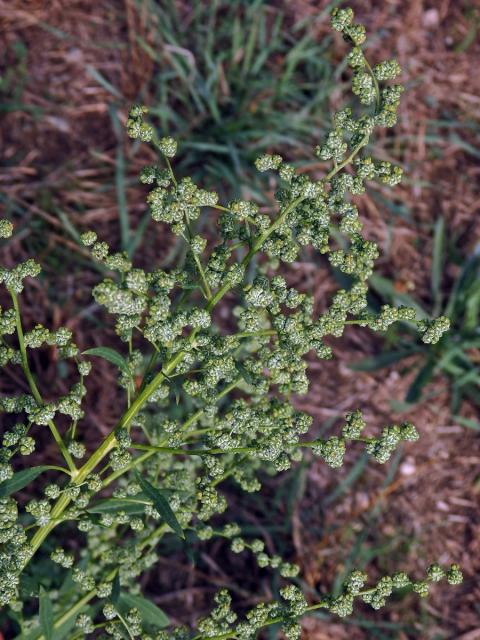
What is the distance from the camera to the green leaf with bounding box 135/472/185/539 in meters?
2.75

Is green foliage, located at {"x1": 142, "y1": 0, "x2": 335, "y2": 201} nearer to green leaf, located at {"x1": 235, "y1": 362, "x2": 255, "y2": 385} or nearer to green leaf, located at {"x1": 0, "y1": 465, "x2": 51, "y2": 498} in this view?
green leaf, located at {"x1": 235, "y1": 362, "x2": 255, "y2": 385}

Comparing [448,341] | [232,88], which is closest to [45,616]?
[448,341]

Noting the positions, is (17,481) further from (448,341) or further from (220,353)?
(448,341)

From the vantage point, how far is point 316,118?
5.31 metres

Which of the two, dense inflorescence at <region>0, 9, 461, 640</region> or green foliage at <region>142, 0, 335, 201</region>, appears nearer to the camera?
dense inflorescence at <region>0, 9, 461, 640</region>

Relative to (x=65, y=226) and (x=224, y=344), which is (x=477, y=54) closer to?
(x=65, y=226)

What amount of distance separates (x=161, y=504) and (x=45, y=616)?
2.31 ft

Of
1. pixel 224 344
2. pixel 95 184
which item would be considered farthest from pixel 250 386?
pixel 95 184

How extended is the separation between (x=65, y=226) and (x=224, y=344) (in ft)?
8.59

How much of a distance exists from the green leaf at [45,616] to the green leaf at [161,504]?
24.6 inches

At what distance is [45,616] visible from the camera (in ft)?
9.71

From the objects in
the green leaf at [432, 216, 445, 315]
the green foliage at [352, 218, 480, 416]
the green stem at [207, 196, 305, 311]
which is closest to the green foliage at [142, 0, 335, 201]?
the green leaf at [432, 216, 445, 315]

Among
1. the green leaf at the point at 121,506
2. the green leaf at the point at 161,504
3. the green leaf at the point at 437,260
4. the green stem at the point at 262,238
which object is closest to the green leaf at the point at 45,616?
the green leaf at the point at 121,506

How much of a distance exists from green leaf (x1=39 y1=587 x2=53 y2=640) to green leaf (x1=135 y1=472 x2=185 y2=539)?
624 millimetres
